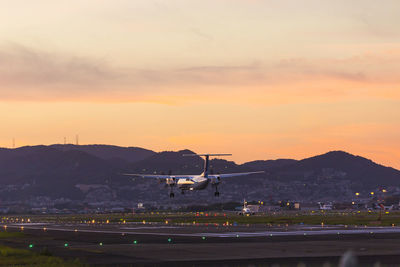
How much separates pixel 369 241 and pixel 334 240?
11.1 ft

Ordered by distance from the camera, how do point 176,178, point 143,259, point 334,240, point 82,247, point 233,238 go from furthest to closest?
point 176,178 < point 233,238 < point 334,240 < point 82,247 < point 143,259

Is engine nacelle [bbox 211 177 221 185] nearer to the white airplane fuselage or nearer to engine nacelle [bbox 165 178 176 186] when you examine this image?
the white airplane fuselage

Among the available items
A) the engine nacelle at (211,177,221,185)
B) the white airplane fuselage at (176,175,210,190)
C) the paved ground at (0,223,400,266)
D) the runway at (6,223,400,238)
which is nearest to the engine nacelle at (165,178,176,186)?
the white airplane fuselage at (176,175,210,190)

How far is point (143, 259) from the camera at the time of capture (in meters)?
46.3

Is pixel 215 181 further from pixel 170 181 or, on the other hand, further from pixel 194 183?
pixel 170 181

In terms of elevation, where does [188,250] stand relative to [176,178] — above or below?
below

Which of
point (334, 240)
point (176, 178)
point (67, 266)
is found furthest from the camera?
point (176, 178)

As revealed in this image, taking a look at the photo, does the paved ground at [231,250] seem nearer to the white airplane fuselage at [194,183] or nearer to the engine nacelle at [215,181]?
the engine nacelle at [215,181]

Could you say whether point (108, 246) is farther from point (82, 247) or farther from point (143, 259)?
point (143, 259)

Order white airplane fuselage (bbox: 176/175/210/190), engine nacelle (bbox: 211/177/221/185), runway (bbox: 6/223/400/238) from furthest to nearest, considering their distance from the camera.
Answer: white airplane fuselage (bbox: 176/175/210/190) < engine nacelle (bbox: 211/177/221/185) < runway (bbox: 6/223/400/238)

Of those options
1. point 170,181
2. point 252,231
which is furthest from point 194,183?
point 252,231

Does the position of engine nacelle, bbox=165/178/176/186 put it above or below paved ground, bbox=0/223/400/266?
above

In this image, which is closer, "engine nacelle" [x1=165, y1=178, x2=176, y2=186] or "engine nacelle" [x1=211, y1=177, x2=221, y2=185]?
"engine nacelle" [x1=211, y1=177, x2=221, y2=185]

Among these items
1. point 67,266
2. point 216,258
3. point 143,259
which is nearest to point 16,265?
point 67,266
